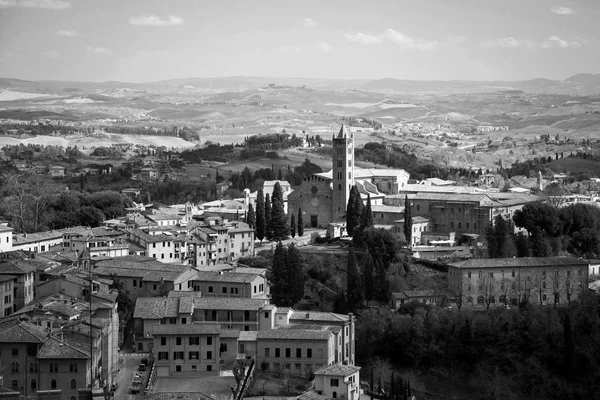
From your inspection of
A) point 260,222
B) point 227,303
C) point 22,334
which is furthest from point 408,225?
point 22,334

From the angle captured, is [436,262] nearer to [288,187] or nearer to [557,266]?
[557,266]

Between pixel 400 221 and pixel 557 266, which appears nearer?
pixel 557 266

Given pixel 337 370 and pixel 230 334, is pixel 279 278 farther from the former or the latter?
pixel 337 370

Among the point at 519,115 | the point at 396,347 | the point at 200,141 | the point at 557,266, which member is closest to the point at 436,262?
the point at 557,266

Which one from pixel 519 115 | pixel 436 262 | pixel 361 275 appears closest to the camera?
pixel 361 275

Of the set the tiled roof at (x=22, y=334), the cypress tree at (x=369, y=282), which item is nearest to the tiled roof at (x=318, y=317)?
the cypress tree at (x=369, y=282)

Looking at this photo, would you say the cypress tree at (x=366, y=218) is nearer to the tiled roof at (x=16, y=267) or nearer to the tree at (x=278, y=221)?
the tree at (x=278, y=221)
